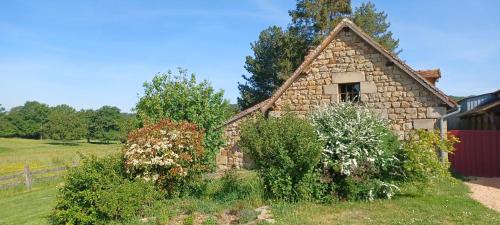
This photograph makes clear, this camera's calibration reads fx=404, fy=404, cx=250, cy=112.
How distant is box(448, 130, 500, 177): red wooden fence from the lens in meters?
15.0

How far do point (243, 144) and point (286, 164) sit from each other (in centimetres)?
124

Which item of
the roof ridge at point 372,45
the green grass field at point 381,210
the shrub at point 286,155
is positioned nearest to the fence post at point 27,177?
the green grass field at point 381,210

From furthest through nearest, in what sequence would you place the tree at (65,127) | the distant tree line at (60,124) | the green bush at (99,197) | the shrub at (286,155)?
the distant tree line at (60,124), the tree at (65,127), the shrub at (286,155), the green bush at (99,197)

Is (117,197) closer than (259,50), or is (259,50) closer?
(117,197)

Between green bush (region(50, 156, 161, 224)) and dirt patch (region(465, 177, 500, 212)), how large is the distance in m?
7.93

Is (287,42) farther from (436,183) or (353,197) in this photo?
(353,197)

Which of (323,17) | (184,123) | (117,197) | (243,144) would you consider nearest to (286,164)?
(243,144)

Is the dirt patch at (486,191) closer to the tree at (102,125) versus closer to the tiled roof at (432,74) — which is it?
the tiled roof at (432,74)

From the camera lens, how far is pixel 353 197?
9430 millimetres

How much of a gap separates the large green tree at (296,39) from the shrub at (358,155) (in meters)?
14.2

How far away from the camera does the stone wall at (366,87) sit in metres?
14.2

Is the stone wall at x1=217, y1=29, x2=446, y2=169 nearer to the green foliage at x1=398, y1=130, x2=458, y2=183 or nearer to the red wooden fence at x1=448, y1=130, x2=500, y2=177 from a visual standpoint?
the red wooden fence at x1=448, y1=130, x2=500, y2=177

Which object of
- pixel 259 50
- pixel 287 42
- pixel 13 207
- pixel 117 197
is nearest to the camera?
pixel 117 197

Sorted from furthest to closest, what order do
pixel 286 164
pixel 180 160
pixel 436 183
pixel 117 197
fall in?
pixel 436 183 → pixel 180 160 → pixel 286 164 → pixel 117 197
